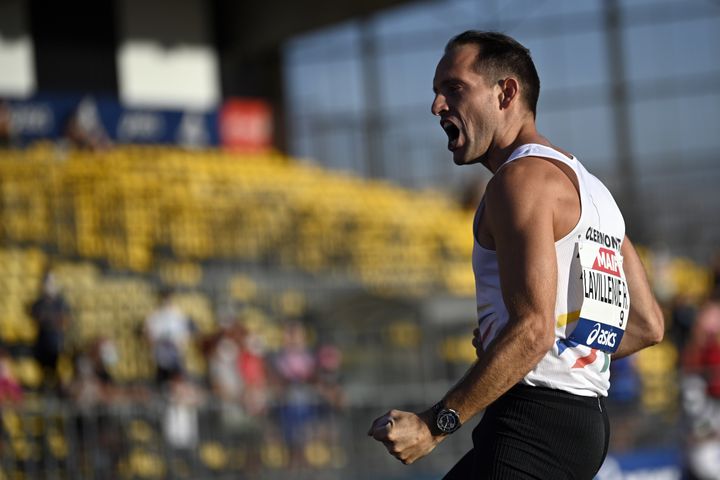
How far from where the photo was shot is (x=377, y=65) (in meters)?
34.4

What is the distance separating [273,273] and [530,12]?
19.6 meters

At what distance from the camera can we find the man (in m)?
3.30

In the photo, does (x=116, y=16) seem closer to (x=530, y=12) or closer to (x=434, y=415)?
(x=530, y=12)

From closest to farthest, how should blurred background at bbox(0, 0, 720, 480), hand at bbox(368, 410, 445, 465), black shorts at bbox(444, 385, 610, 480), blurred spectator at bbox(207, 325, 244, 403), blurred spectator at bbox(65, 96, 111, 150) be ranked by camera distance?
hand at bbox(368, 410, 445, 465), black shorts at bbox(444, 385, 610, 480), blurred background at bbox(0, 0, 720, 480), blurred spectator at bbox(207, 325, 244, 403), blurred spectator at bbox(65, 96, 111, 150)

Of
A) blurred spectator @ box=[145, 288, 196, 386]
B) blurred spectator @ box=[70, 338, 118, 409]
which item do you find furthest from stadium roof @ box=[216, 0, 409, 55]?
blurred spectator @ box=[70, 338, 118, 409]

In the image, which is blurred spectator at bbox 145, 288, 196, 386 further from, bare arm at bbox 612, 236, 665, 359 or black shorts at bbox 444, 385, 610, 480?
black shorts at bbox 444, 385, 610, 480

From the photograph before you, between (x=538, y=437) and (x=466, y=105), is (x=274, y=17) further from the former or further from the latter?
(x=538, y=437)

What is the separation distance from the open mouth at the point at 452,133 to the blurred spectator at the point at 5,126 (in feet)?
47.9

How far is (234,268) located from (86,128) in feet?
13.7

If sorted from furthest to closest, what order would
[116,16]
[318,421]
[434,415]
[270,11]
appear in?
1. [270,11]
2. [116,16]
3. [318,421]
4. [434,415]

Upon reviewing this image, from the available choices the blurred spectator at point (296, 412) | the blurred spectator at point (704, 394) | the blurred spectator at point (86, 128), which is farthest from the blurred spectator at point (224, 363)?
the blurred spectator at point (86, 128)

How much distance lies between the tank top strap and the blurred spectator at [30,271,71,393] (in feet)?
27.5

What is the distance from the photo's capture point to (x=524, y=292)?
330cm

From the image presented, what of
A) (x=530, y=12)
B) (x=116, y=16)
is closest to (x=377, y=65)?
(x=530, y=12)
